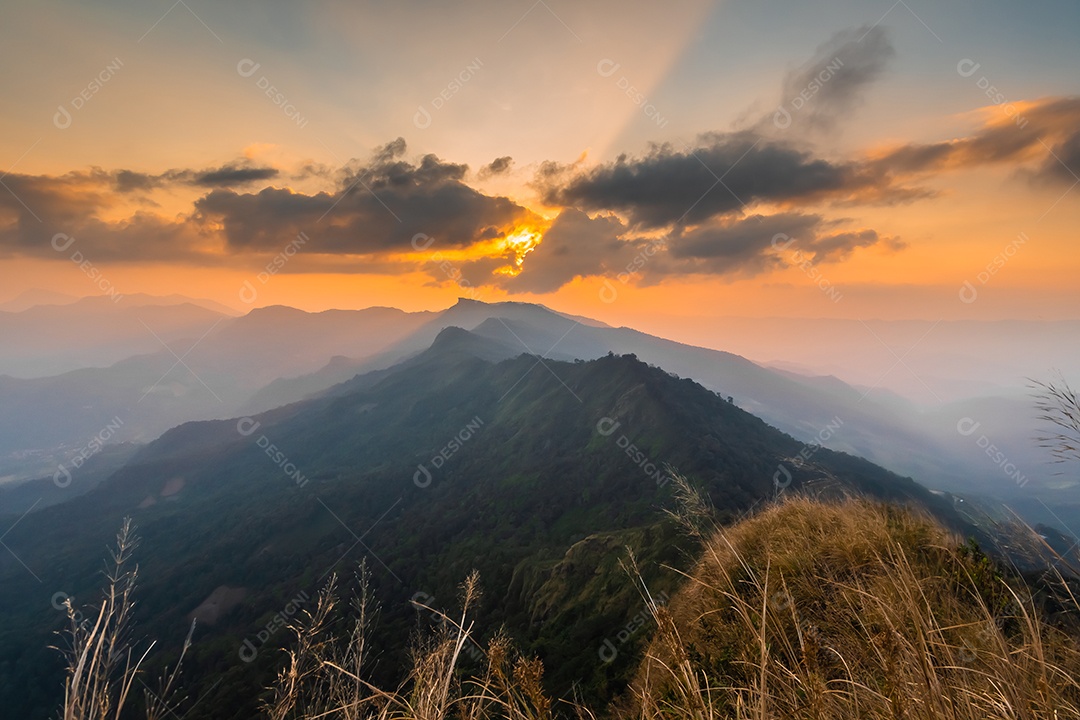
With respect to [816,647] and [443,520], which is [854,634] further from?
[443,520]

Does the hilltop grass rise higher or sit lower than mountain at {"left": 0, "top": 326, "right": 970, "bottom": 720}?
higher

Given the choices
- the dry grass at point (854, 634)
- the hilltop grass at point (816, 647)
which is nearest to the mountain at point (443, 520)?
the dry grass at point (854, 634)

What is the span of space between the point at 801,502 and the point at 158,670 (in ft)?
346

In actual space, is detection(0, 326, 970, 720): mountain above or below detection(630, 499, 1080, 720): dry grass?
below

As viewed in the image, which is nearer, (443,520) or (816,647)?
(816,647)

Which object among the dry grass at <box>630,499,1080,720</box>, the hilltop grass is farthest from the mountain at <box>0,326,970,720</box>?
the hilltop grass

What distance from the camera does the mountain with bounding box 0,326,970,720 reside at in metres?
42.8

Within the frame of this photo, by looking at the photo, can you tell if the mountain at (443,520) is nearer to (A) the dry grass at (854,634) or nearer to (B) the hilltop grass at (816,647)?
(A) the dry grass at (854,634)

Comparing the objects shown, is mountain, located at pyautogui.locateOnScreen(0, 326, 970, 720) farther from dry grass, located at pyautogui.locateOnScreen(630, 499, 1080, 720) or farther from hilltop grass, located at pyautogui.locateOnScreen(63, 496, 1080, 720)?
hilltop grass, located at pyautogui.locateOnScreen(63, 496, 1080, 720)

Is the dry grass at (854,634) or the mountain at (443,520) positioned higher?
the dry grass at (854,634)

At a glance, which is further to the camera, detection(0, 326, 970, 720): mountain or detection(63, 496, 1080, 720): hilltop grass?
detection(0, 326, 970, 720): mountain

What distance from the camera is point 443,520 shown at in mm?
96375

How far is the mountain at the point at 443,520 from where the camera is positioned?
141 feet

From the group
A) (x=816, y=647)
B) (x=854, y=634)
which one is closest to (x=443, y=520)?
(x=854, y=634)
